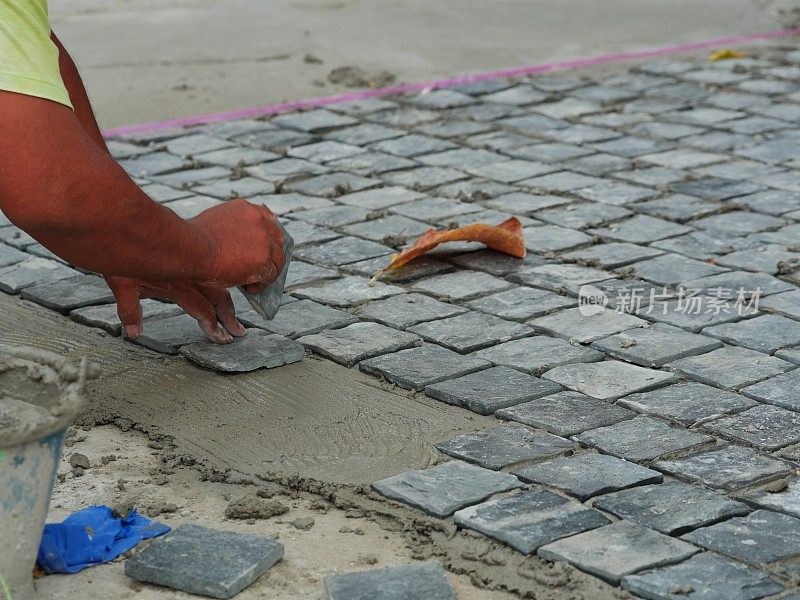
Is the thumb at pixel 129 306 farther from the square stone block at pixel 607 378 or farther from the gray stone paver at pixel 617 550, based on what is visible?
the gray stone paver at pixel 617 550

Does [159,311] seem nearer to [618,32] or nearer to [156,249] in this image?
[156,249]

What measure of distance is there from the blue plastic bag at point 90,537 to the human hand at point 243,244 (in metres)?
0.98

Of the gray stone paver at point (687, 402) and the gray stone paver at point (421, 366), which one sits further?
the gray stone paver at point (421, 366)

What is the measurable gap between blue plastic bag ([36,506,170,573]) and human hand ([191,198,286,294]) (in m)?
0.98

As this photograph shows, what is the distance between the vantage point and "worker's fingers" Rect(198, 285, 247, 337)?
4293 millimetres

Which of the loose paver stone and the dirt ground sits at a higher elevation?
the dirt ground

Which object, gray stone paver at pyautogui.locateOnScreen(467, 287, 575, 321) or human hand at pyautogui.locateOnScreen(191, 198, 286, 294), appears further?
gray stone paver at pyautogui.locateOnScreen(467, 287, 575, 321)

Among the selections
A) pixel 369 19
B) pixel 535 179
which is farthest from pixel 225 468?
pixel 369 19

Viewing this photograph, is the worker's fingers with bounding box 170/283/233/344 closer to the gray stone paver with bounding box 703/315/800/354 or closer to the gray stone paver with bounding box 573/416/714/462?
the gray stone paver with bounding box 573/416/714/462

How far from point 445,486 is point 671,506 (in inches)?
23.5

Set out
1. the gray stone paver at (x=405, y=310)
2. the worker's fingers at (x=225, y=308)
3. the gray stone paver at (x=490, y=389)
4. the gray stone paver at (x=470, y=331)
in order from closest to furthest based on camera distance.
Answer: the gray stone paver at (x=490, y=389) < the worker's fingers at (x=225, y=308) < the gray stone paver at (x=470, y=331) < the gray stone paver at (x=405, y=310)

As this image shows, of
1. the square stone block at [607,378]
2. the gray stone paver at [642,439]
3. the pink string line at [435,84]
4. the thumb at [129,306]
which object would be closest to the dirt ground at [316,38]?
the pink string line at [435,84]

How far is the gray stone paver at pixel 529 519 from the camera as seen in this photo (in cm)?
315

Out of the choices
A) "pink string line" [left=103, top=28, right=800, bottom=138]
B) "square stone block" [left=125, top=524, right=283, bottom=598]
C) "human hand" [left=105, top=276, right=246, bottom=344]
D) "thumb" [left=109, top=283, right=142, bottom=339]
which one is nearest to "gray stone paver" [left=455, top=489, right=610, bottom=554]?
"square stone block" [left=125, top=524, right=283, bottom=598]
